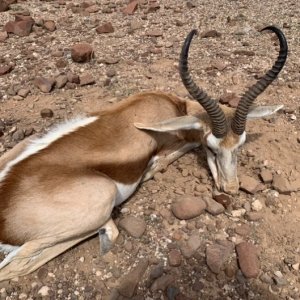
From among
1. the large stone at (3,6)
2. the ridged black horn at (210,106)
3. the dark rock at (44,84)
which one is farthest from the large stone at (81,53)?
the ridged black horn at (210,106)

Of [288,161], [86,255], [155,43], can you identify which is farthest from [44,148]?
[155,43]

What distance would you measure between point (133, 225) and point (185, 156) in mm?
1389

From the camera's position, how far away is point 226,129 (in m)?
4.63

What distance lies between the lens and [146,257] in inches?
167

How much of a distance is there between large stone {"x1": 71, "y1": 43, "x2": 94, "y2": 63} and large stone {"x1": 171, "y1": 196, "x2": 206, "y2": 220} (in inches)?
137

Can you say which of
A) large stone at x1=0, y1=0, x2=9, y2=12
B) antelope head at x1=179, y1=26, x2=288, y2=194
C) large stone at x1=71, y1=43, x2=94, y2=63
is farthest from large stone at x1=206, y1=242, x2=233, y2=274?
large stone at x1=0, y1=0, x2=9, y2=12

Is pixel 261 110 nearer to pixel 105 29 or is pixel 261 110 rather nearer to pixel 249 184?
pixel 249 184

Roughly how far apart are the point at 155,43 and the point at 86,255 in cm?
463

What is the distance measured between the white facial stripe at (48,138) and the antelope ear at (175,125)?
0.58m

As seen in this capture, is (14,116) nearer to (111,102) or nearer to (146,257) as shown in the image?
(111,102)

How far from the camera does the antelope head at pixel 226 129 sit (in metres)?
4.33

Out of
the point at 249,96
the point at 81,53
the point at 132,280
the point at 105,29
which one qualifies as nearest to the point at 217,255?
the point at 132,280

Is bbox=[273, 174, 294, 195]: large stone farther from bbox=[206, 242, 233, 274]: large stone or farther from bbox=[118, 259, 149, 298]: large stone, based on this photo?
bbox=[118, 259, 149, 298]: large stone

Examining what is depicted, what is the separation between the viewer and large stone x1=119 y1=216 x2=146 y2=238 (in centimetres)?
443
